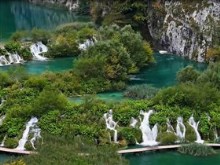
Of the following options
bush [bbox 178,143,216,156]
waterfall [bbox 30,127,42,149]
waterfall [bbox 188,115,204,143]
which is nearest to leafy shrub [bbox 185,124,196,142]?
waterfall [bbox 188,115,204,143]

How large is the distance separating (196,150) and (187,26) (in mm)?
26223

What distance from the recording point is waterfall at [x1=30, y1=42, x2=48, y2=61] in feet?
191

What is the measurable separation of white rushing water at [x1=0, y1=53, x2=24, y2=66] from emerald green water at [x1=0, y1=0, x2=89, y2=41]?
11747mm

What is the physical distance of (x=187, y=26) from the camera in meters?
59.8

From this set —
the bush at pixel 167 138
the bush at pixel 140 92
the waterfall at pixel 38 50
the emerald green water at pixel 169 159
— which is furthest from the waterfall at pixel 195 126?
the waterfall at pixel 38 50

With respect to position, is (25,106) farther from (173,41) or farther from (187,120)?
(173,41)

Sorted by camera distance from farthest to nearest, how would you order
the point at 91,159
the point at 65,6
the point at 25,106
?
the point at 65,6 → the point at 25,106 → the point at 91,159

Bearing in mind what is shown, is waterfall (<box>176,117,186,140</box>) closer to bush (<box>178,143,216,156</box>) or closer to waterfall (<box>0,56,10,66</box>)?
bush (<box>178,143,216,156</box>)

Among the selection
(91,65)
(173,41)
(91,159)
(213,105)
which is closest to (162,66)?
(173,41)

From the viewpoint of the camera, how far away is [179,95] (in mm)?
38719

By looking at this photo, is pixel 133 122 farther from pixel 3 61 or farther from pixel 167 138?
pixel 3 61

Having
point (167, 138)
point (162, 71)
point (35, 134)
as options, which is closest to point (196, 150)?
point (167, 138)

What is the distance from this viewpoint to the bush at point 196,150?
35.2m

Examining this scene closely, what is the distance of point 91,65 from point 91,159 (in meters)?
20.2
